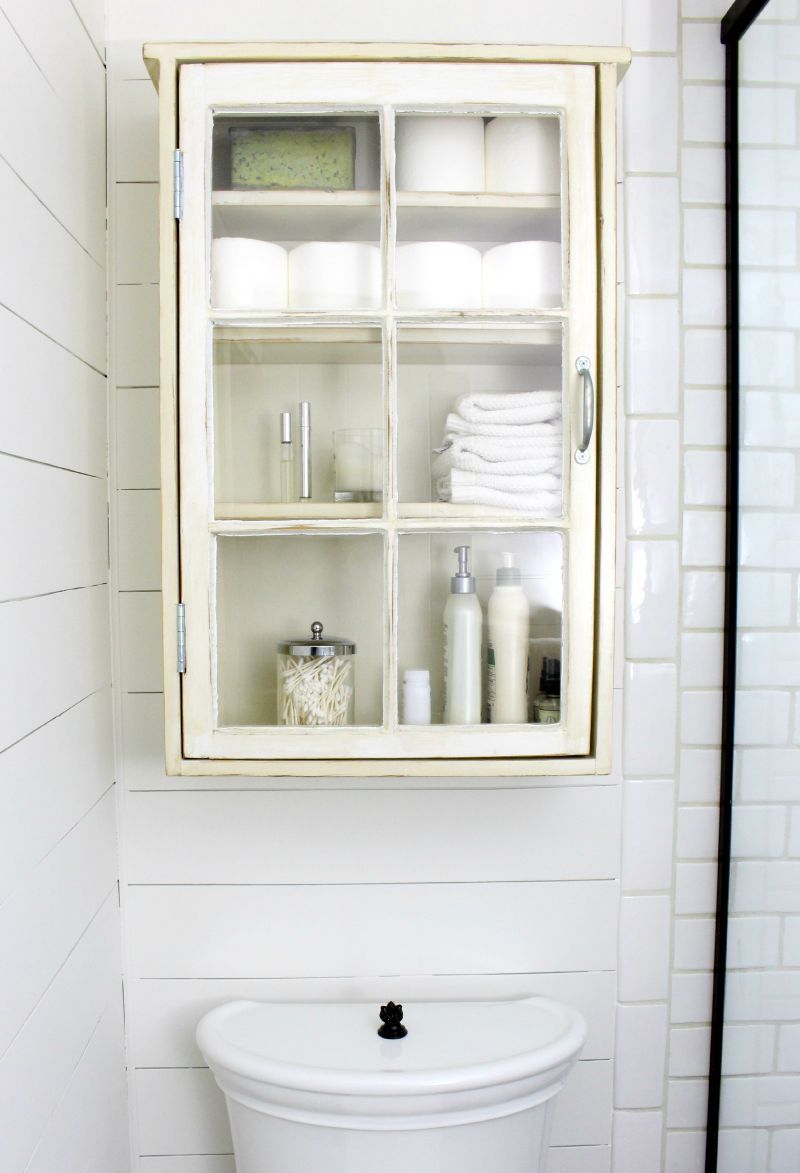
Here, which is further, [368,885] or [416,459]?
[368,885]

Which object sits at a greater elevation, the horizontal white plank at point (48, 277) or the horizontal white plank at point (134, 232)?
the horizontal white plank at point (134, 232)

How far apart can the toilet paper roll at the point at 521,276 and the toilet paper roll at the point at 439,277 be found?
0.04ft

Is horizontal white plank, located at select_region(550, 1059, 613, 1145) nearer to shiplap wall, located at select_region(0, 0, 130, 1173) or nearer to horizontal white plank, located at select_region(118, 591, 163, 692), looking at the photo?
shiplap wall, located at select_region(0, 0, 130, 1173)

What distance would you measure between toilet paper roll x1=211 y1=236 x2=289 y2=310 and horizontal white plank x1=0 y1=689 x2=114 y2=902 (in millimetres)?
458

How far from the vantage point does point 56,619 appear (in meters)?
0.91

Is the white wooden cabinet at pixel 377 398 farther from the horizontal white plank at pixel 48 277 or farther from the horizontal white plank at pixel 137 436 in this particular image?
the horizontal white plank at pixel 137 436

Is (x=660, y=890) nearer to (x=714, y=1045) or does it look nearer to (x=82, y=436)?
(x=714, y=1045)

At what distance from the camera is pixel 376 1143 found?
967mm

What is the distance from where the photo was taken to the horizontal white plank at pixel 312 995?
1146 millimetres

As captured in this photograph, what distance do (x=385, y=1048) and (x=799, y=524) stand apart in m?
0.72

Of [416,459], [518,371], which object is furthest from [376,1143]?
[518,371]

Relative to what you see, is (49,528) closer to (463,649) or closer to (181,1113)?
(463,649)

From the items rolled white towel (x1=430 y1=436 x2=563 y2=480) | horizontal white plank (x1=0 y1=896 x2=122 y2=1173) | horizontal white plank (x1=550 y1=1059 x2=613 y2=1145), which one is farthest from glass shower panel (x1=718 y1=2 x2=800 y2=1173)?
horizontal white plank (x1=0 y1=896 x2=122 y2=1173)

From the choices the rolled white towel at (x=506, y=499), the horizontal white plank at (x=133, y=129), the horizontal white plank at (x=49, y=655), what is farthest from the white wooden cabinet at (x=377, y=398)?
the horizontal white plank at (x=133, y=129)
